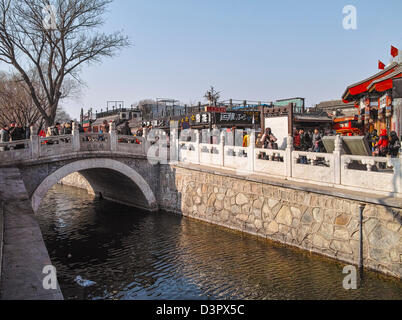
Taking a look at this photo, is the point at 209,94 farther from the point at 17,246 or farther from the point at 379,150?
the point at 17,246

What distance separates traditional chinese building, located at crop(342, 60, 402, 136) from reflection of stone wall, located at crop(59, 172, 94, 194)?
14610 millimetres

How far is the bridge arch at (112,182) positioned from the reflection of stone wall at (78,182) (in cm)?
124

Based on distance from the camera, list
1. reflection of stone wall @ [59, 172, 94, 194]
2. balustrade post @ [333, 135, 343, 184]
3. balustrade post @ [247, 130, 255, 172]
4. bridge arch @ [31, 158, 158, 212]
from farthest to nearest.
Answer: reflection of stone wall @ [59, 172, 94, 194] → bridge arch @ [31, 158, 158, 212] → balustrade post @ [247, 130, 255, 172] → balustrade post @ [333, 135, 343, 184]

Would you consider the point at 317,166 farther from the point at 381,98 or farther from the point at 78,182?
the point at 78,182

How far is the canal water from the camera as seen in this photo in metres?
8.26

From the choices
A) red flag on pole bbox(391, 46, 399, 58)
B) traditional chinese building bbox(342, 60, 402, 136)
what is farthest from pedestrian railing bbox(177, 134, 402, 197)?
red flag on pole bbox(391, 46, 399, 58)

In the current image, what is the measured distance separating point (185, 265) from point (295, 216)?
3378mm

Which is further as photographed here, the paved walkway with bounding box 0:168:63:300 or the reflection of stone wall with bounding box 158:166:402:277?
the reflection of stone wall with bounding box 158:166:402:277

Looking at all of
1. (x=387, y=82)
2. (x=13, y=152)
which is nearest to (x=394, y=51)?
(x=387, y=82)

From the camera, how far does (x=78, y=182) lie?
23516mm

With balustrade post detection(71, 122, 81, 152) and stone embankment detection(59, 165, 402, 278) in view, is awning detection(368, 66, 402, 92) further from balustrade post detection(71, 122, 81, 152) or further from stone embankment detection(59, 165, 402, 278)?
balustrade post detection(71, 122, 81, 152)

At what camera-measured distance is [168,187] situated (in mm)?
16016
